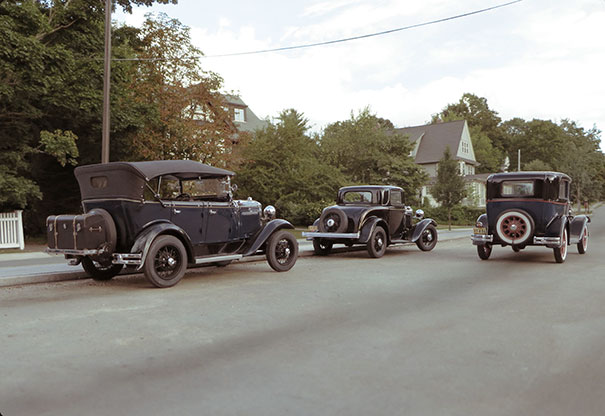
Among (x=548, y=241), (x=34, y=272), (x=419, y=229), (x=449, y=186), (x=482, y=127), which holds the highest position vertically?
(x=482, y=127)

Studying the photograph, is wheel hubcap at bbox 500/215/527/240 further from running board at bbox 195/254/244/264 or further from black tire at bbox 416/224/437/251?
running board at bbox 195/254/244/264

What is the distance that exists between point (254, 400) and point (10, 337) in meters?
3.15

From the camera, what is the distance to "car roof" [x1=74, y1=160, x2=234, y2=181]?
8539 millimetres

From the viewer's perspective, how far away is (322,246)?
14328 mm

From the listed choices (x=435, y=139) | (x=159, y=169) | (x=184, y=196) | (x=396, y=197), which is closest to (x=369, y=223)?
(x=396, y=197)

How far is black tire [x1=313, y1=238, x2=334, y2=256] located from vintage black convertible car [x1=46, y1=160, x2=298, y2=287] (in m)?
3.89

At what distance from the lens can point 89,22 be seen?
1847cm

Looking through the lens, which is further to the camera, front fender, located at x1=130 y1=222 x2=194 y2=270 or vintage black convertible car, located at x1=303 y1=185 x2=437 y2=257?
vintage black convertible car, located at x1=303 y1=185 x2=437 y2=257

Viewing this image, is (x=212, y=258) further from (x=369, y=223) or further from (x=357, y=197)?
(x=357, y=197)

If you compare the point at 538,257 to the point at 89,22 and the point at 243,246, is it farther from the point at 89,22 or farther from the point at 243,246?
the point at 89,22

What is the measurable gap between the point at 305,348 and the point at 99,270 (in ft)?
18.8

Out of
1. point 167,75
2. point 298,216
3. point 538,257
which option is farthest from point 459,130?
point 538,257

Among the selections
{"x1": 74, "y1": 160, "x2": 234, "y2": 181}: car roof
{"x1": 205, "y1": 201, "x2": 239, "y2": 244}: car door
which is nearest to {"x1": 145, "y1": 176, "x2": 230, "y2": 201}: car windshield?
{"x1": 74, "y1": 160, "x2": 234, "y2": 181}: car roof

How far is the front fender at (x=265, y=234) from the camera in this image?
10109 mm
